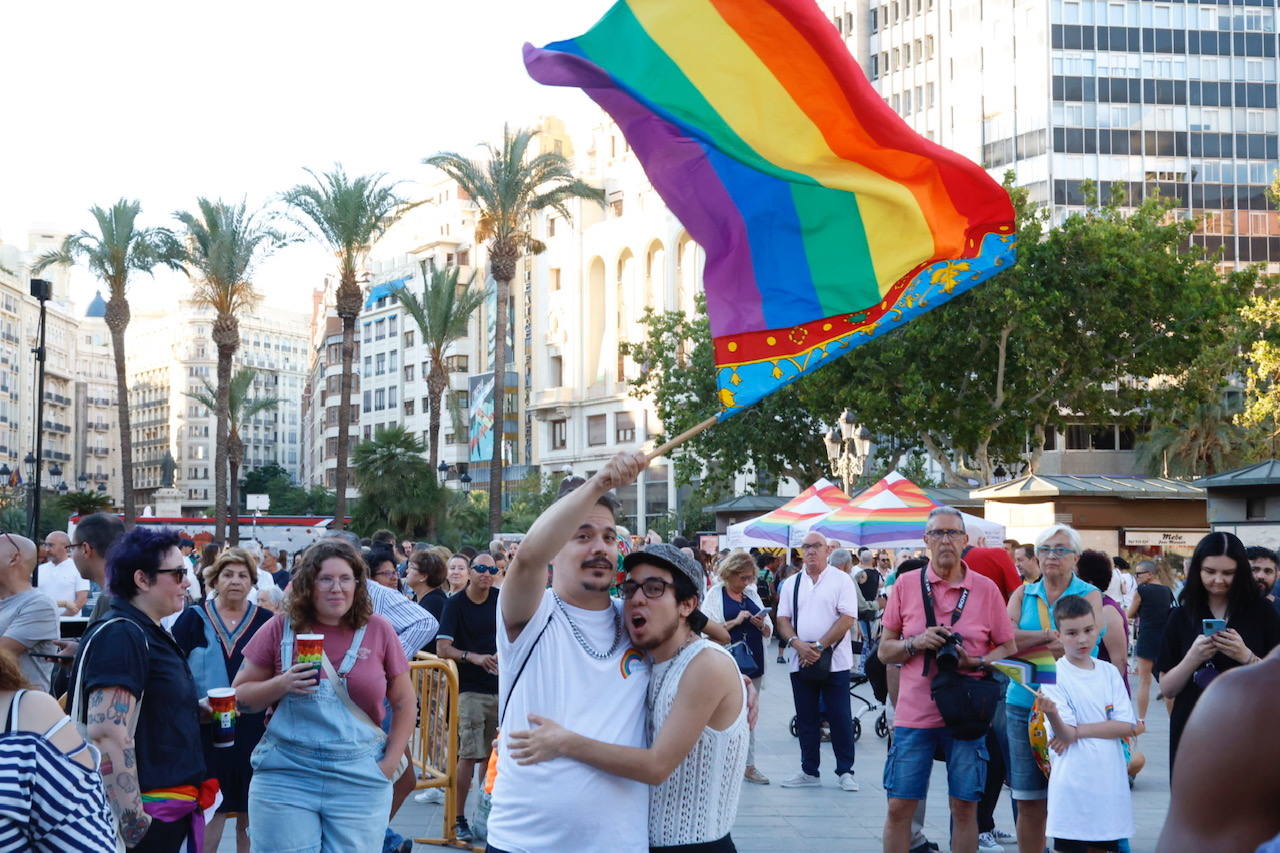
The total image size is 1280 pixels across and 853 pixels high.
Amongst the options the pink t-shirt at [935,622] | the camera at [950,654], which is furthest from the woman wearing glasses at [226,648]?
the camera at [950,654]

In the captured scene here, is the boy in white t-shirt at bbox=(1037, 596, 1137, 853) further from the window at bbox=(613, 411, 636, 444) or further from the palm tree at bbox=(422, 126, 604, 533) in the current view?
the window at bbox=(613, 411, 636, 444)

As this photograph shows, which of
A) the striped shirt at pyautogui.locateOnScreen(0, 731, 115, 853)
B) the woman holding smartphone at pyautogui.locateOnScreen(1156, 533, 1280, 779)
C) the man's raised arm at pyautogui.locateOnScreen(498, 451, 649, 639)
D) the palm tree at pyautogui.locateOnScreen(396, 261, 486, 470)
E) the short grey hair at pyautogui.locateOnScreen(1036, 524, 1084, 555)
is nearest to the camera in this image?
the striped shirt at pyautogui.locateOnScreen(0, 731, 115, 853)

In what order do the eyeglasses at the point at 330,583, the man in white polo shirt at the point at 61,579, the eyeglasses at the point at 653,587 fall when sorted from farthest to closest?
the man in white polo shirt at the point at 61,579, the eyeglasses at the point at 330,583, the eyeglasses at the point at 653,587

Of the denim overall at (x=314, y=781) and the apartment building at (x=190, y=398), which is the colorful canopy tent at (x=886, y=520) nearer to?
the denim overall at (x=314, y=781)

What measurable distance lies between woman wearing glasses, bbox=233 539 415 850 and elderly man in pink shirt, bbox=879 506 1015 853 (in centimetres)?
270

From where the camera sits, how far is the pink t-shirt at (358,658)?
5656 millimetres

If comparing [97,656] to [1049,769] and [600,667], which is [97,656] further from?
[1049,769]

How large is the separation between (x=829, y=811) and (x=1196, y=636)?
14.4ft

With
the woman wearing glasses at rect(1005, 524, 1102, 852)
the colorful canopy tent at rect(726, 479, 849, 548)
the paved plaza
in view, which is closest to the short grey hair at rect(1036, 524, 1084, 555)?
the woman wearing glasses at rect(1005, 524, 1102, 852)

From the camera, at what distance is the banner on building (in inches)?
3585

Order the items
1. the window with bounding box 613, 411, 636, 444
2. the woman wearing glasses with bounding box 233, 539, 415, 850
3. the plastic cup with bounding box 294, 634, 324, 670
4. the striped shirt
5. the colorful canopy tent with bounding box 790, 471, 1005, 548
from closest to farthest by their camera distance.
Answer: the striped shirt < the plastic cup with bounding box 294, 634, 324, 670 < the woman wearing glasses with bounding box 233, 539, 415, 850 < the colorful canopy tent with bounding box 790, 471, 1005, 548 < the window with bounding box 613, 411, 636, 444

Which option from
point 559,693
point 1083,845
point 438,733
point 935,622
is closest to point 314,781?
point 559,693

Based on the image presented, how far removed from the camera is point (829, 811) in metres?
10.3

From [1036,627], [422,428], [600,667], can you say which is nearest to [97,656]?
[600,667]
